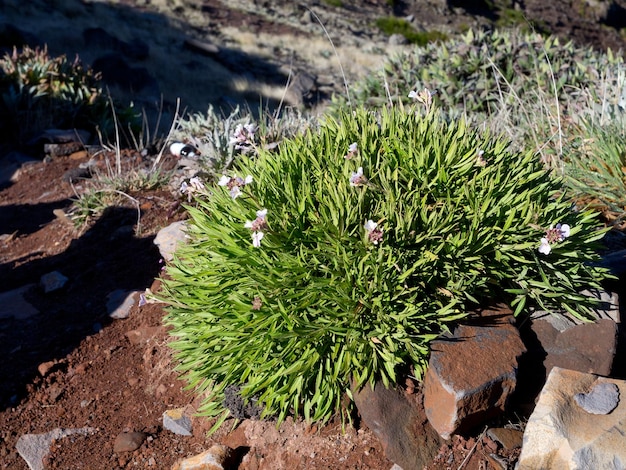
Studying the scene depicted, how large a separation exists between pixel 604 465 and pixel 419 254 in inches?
44.1

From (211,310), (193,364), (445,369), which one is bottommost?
(193,364)

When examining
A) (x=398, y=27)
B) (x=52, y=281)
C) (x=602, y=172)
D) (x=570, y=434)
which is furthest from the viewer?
(x=398, y=27)

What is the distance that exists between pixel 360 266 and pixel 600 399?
1115 mm

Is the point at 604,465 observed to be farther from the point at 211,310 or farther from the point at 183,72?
the point at 183,72

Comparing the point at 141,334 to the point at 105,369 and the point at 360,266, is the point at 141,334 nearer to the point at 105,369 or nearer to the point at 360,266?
the point at 105,369

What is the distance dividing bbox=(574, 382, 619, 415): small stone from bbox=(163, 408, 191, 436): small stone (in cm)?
192

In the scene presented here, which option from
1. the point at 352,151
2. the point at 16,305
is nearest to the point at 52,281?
the point at 16,305

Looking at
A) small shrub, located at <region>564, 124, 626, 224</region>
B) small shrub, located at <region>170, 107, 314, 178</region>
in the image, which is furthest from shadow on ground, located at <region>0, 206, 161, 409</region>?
small shrub, located at <region>564, 124, 626, 224</region>

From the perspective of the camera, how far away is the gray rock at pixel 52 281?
193 inches

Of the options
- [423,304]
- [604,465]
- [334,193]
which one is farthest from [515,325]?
[334,193]

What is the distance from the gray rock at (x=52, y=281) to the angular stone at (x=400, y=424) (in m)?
2.93

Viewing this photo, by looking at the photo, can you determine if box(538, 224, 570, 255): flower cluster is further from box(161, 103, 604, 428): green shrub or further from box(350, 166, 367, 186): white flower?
box(350, 166, 367, 186): white flower

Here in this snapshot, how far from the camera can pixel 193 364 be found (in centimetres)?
315

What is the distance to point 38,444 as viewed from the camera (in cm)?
346
